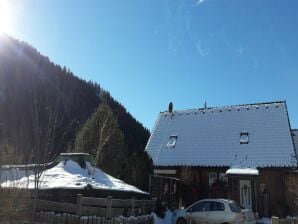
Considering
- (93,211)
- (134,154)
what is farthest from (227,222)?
(134,154)

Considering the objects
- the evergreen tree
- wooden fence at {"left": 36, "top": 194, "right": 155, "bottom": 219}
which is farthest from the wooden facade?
wooden fence at {"left": 36, "top": 194, "right": 155, "bottom": 219}

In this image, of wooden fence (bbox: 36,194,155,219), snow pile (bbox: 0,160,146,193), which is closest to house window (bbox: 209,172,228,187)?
snow pile (bbox: 0,160,146,193)

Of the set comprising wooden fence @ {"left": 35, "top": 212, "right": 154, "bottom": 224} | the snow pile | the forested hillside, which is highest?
the forested hillside

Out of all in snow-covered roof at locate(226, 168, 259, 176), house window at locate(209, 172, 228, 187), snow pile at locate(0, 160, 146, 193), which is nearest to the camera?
snow pile at locate(0, 160, 146, 193)

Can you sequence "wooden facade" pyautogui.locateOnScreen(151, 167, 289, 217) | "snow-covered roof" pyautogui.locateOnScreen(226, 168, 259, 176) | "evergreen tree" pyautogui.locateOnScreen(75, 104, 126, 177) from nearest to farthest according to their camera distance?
"evergreen tree" pyautogui.locateOnScreen(75, 104, 126, 177)
"snow-covered roof" pyautogui.locateOnScreen(226, 168, 259, 176)
"wooden facade" pyautogui.locateOnScreen(151, 167, 289, 217)

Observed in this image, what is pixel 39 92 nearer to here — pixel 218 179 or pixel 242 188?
pixel 218 179

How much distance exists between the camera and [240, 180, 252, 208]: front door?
2669 cm

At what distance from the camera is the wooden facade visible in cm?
2630

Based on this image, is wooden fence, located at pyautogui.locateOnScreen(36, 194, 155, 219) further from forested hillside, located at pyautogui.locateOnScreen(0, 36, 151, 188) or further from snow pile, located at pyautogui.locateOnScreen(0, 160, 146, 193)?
forested hillside, located at pyautogui.locateOnScreen(0, 36, 151, 188)

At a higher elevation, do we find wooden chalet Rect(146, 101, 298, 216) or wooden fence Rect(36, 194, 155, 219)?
wooden chalet Rect(146, 101, 298, 216)

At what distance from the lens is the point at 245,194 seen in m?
26.8

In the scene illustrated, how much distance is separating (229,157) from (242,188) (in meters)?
2.56

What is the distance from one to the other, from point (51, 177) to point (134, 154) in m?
10.2

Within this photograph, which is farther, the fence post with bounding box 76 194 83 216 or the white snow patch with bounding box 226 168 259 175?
the white snow patch with bounding box 226 168 259 175
